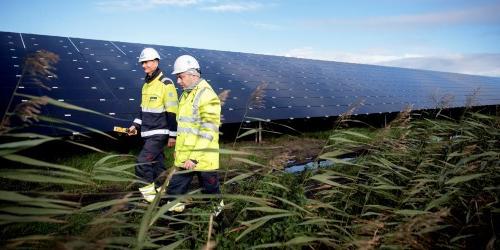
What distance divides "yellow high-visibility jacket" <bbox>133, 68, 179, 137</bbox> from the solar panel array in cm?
173

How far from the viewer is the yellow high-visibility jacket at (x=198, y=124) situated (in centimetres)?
A: 411

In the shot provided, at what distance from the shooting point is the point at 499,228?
2916 millimetres

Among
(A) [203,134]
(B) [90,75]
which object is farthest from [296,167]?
(B) [90,75]

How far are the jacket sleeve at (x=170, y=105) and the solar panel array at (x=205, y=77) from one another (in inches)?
67.2

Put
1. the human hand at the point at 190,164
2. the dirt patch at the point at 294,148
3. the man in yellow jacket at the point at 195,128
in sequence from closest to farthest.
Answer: the human hand at the point at 190,164
the man in yellow jacket at the point at 195,128
the dirt patch at the point at 294,148

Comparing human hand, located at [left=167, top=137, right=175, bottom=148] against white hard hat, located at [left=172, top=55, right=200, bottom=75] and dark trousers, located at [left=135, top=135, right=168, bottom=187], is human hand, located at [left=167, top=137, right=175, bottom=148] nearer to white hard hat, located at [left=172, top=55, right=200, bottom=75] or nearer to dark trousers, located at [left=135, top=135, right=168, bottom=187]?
dark trousers, located at [left=135, top=135, right=168, bottom=187]

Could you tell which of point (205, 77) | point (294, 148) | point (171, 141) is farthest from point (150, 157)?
point (205, 77)

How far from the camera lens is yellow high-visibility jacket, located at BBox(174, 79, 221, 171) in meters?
4.11

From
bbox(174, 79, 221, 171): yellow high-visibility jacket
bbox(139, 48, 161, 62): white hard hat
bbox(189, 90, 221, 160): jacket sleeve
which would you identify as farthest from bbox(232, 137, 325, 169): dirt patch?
bbox(189, 90, 221, 160): jacket sleeve

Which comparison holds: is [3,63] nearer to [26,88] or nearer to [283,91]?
[26,88]

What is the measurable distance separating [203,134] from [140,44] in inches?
418

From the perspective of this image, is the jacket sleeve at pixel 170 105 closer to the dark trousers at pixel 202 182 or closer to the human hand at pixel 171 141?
the human hand at pixel 171 141

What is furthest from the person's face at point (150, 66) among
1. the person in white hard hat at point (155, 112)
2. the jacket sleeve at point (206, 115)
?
the jacket sleeve at point (206, 115)

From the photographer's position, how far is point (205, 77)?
11562 millimetres
